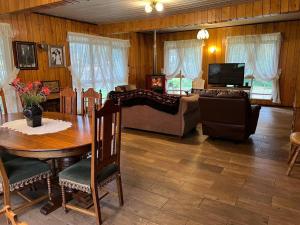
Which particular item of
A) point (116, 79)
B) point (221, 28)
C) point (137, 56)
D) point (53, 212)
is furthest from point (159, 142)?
point (221, 28)

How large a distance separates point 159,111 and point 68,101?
5.79 ft

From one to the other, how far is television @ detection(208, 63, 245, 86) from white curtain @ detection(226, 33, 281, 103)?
43 centimetres

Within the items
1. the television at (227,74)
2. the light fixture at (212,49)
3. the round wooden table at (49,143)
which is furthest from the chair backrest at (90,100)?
the light fixture at (212,49)

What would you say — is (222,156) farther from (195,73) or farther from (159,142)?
(195,73)

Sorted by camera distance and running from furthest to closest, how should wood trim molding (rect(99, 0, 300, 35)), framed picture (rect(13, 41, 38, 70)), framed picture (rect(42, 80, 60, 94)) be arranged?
framed picture (rect(42, 80, 60, 94)), framed picture (rect(13, 41, 38, 70)), wood trim molding (rect(99, 0, 300, 35))

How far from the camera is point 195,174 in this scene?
9.50 feet

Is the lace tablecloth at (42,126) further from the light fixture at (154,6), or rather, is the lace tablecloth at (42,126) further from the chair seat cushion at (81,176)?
the light fixture at (154,6)

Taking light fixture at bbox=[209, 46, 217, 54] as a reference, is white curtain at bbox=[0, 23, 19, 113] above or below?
below

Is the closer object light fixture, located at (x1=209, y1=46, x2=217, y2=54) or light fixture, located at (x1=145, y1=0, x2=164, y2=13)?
light fixture, located at (x1=145, y1=0, x2=164, y2=13)

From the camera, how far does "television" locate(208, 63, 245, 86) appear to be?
23.9ft

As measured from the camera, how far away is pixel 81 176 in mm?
1916

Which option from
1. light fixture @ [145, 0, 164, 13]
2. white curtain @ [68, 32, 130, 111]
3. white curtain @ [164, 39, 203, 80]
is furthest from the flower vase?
white curtain @ [164, 39, 203, 80]

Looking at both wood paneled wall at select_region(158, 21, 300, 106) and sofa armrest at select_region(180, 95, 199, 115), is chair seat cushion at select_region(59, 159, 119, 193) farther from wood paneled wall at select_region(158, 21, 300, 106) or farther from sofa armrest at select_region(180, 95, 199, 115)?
wood paneled wall at select_region(158, 21, 300, 106)

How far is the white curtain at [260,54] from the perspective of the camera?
7.00 meters
